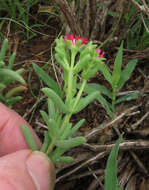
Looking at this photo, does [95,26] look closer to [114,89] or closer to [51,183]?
[114,89]

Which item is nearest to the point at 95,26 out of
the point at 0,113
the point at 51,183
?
the point at 0,113

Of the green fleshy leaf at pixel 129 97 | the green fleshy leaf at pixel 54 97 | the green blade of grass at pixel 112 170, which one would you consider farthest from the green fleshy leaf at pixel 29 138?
the green fleshy leaf at pixel 129 97

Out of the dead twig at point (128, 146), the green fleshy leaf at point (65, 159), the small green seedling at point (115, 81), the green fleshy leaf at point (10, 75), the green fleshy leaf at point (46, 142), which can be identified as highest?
the green fleshy leaf at point (10, 75)

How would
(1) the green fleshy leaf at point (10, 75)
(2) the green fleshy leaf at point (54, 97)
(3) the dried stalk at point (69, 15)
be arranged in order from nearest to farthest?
(2) the green fleshy leaf at point (54, 97) < (1) the green fleshy leaf at point (10, 75) < (3) the dried stalk at point (69, 15)

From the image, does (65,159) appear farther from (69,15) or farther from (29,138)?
(69,15)

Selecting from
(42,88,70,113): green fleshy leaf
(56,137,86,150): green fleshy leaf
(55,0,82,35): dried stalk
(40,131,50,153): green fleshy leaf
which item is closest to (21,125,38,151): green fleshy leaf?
(40,131,50,153): green fleshy leaf

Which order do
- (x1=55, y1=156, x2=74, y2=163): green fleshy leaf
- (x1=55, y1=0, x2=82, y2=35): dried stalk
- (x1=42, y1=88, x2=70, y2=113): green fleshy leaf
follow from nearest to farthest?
(x1=42, y1=88, x2=70, y2=113): green fleshy leaf → (x1=55, y1=156, x2=74, y2=163): green fleshy leaf → (x1=55, y1=0, x2=82, y2=35): dried stalk

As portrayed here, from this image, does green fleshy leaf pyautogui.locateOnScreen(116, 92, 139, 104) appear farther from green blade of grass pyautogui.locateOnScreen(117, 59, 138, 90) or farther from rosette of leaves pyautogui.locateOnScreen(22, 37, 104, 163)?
rosette of leaves pyautogui.locateOnScreen(22, 37, 104, 163)

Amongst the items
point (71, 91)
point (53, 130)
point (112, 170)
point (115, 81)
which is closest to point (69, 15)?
point (115, 81)

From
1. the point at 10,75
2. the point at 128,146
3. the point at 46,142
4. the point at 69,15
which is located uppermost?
the point at 69,15

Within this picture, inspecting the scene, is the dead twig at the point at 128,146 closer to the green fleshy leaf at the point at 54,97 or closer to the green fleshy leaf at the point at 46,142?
the green fleshy leaf at the point at 46,142

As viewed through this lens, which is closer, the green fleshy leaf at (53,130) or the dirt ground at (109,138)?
the green fleshy leaf at (53,130)
